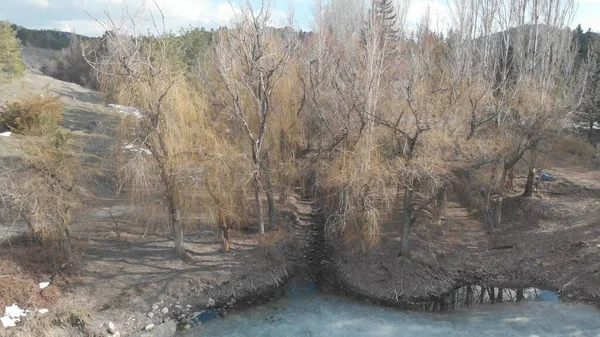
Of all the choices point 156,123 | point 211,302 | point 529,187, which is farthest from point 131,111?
point 529,187

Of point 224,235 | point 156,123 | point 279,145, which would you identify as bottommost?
point 224,235

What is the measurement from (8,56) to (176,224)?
20.6 meters

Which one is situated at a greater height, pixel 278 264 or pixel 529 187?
pixel 529 187

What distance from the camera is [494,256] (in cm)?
1508

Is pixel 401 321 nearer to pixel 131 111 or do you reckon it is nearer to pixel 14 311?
pixel 131 111

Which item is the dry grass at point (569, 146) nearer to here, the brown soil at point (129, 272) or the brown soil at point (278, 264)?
the brown soil at point (278, 264)

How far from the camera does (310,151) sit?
61.2ft

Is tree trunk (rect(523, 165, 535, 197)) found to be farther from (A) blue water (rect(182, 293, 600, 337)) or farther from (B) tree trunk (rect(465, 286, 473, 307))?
(A) blue water (rect(182, 293, 600, 337))

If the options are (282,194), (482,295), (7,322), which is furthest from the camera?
(282,194)

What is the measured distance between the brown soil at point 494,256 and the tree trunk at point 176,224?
4899 mm

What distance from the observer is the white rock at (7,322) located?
10.8 metres

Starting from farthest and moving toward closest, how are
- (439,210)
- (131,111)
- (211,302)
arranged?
1. (439,210)
2. (211,302)
3. (131,111)

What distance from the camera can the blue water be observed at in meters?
11.4

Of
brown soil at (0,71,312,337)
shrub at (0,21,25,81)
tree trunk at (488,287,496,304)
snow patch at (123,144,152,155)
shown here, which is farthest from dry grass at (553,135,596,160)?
shrub at (0,21,25,81)
